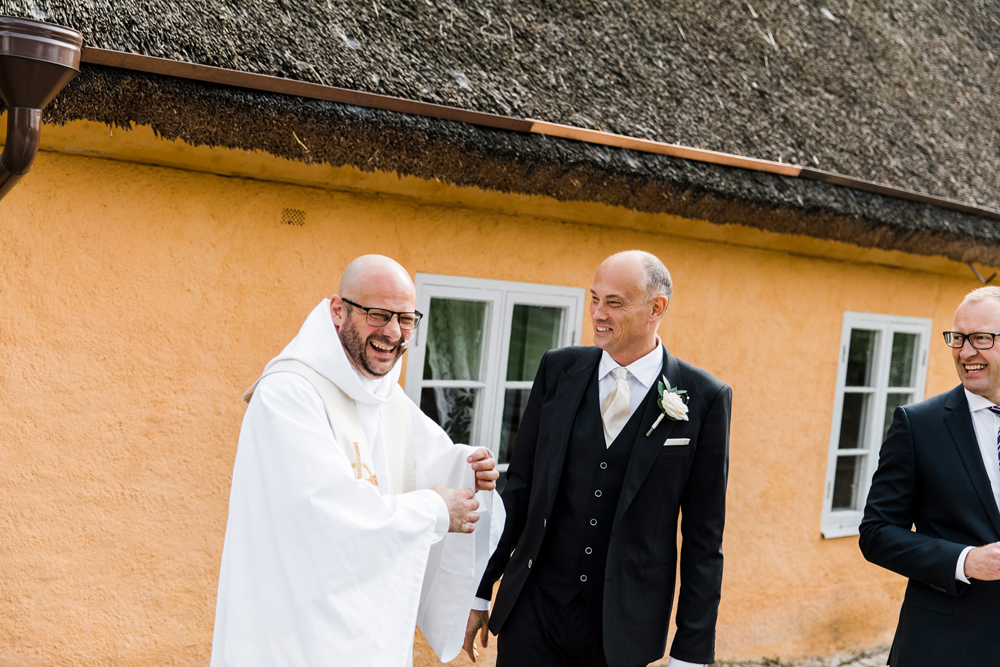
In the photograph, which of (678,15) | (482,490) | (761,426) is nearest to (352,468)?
(482,490)

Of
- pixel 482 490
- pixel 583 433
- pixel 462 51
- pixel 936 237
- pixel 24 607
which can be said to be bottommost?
pixel 24 607

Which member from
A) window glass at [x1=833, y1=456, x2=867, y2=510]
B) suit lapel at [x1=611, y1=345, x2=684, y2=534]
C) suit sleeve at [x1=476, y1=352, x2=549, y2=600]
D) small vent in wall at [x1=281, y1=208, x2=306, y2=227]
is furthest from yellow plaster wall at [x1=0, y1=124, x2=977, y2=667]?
window glass at [x1=833, y1=456, x2=867, y2=510]

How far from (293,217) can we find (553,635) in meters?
2.13

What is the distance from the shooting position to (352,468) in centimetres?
226

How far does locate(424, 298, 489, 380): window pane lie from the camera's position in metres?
4.28

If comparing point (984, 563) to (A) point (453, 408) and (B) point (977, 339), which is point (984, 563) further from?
(A) point (453, 408)

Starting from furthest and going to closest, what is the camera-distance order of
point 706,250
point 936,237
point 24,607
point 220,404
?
point 936,237, point 706,250, point 220,404, point 24,607

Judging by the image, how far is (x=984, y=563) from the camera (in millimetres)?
2400

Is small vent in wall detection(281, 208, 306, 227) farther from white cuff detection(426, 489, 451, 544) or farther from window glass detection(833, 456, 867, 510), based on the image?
window glass detection(833, 456, 867, 510)

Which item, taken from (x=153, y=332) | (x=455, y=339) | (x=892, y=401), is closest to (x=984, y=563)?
(x=455, y=339)

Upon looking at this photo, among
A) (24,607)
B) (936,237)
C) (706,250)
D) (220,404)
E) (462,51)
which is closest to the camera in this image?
(24,607)

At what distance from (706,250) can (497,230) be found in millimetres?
1421

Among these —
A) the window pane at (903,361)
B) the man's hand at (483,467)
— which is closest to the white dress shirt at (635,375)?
the man's hand at (483,467)

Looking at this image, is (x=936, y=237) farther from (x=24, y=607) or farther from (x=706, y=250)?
(x=24, y=607)
